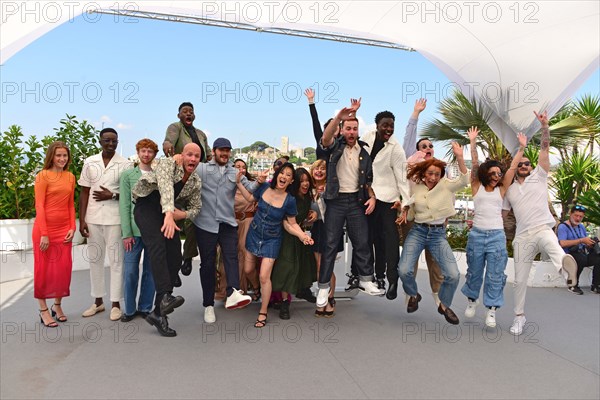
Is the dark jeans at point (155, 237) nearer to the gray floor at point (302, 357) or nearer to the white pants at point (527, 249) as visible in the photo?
the gray floor at point (302, 357)

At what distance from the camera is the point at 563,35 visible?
545 cm

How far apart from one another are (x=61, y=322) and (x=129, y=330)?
73 centimetres

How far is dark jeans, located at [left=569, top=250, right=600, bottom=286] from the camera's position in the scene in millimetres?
5953

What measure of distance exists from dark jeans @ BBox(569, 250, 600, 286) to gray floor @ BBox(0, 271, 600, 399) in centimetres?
154

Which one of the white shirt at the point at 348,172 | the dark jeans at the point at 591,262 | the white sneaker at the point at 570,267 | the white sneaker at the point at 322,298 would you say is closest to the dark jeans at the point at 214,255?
the white sneaker at the point at 322,298

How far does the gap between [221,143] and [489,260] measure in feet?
8.59

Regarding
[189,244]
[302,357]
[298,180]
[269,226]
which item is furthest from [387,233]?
[189,244]

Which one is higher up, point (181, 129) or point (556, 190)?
point (181, 129)

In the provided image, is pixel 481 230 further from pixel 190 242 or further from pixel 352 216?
pixel 190 242

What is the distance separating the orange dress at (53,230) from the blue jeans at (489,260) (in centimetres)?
367

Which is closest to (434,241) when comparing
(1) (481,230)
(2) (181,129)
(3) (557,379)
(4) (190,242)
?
(1) (481,230)

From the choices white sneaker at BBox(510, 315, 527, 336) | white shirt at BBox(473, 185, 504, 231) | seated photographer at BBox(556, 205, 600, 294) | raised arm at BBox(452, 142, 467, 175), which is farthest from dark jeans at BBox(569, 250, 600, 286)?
raised arm at BBox(452, 142, 467, 175)

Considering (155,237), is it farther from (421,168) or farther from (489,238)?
(489,238)

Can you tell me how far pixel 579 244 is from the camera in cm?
605
